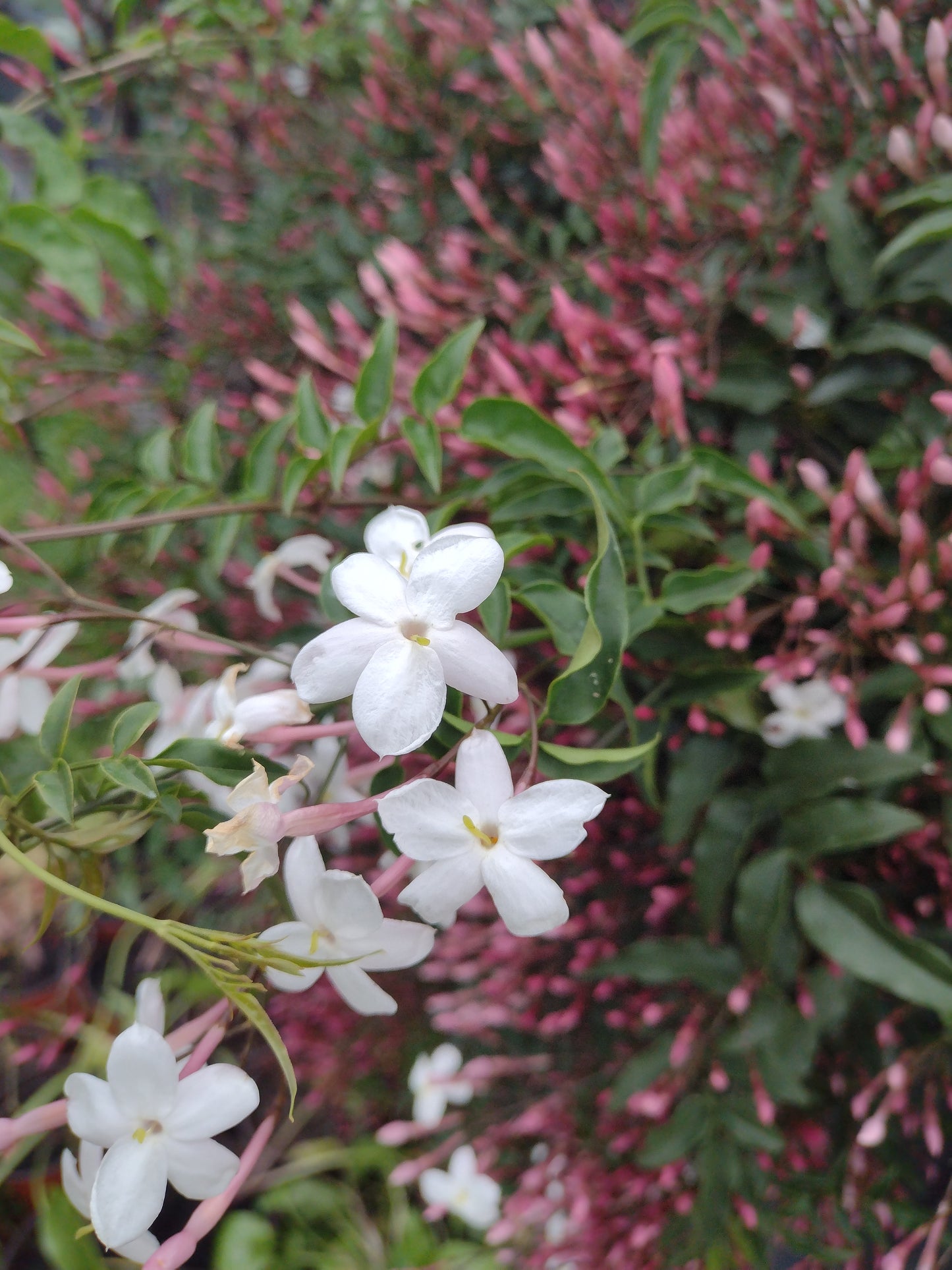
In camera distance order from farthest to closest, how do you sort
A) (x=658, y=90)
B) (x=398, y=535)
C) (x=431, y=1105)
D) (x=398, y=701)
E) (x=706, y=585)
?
(x=431, y=1105), (x=658, y=90), (x=706, y=585), (x=398, y=535), (x=398, y=701)

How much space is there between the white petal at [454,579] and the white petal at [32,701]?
25 centimetres

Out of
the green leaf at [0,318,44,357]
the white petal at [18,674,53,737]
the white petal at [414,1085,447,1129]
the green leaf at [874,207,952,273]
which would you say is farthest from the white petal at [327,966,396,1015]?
the white petal at [414,1085,447,1129]

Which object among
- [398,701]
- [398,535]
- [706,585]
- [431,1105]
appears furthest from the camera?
[431,1105]

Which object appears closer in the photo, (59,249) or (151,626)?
(151,626)

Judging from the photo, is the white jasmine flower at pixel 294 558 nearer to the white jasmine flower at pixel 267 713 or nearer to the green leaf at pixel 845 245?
the white jasmine flower at pixel 267 713

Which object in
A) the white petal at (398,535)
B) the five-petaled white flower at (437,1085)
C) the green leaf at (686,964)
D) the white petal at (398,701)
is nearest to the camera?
the white petal at (398,701)

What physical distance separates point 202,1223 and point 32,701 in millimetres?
257

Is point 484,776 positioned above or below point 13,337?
below

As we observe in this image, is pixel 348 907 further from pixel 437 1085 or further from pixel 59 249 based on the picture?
pixel 437 1085

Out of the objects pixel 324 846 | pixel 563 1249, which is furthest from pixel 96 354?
pixel 563 1249

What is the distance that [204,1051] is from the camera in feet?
1.12

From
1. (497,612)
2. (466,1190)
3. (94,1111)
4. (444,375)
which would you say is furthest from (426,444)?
(466,1190)

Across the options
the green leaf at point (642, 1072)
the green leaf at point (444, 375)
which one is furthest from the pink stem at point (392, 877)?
the green leaf at point (642, 1072)

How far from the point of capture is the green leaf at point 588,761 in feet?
1.18
